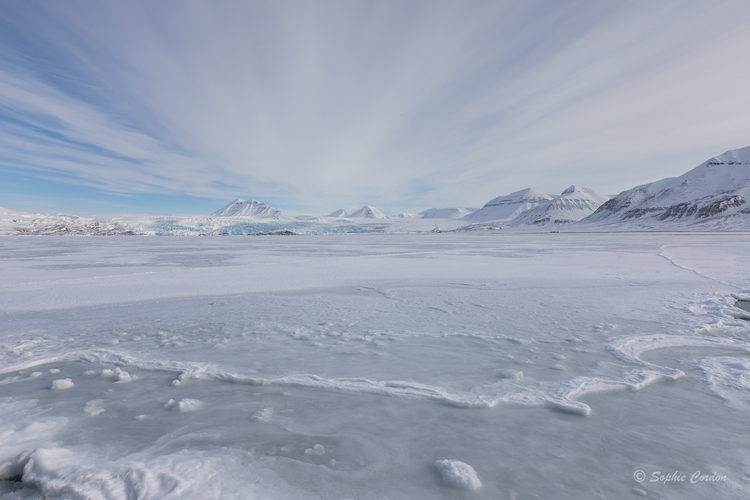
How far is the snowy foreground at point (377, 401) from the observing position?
207 cm

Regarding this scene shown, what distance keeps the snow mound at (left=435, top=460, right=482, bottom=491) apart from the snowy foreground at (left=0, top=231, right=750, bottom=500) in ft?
0.04

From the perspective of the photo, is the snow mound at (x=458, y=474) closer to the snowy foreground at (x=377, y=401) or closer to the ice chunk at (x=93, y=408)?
the snowy foreground at (x=377, y=401)

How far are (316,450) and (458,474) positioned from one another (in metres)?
0.98

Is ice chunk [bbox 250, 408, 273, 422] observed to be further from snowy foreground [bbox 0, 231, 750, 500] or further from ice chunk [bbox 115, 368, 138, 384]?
ice chunk [bbox 115, 368, 138, 384]

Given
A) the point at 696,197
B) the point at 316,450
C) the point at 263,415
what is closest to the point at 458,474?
the point at 316,450

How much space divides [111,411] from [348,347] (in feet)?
8.03

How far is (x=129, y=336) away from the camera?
15.6 ft

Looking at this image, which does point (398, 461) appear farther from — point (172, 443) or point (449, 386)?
point (172, 443)

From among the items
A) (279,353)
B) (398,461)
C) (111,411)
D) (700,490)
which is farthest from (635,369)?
(111,411)

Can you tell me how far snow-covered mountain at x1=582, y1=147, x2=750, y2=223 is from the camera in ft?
304

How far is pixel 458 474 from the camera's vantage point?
2.07m

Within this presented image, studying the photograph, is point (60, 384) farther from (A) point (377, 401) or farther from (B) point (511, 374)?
(B) point (511, 374)

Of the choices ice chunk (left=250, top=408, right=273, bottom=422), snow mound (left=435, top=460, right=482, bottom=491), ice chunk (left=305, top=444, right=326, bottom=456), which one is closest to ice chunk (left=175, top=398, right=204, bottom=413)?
ice chunk (left=250, top=408, right=273, bottom=422)

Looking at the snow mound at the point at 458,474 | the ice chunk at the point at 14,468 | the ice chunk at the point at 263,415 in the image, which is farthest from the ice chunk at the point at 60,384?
the snow mound at the point at 458,474
